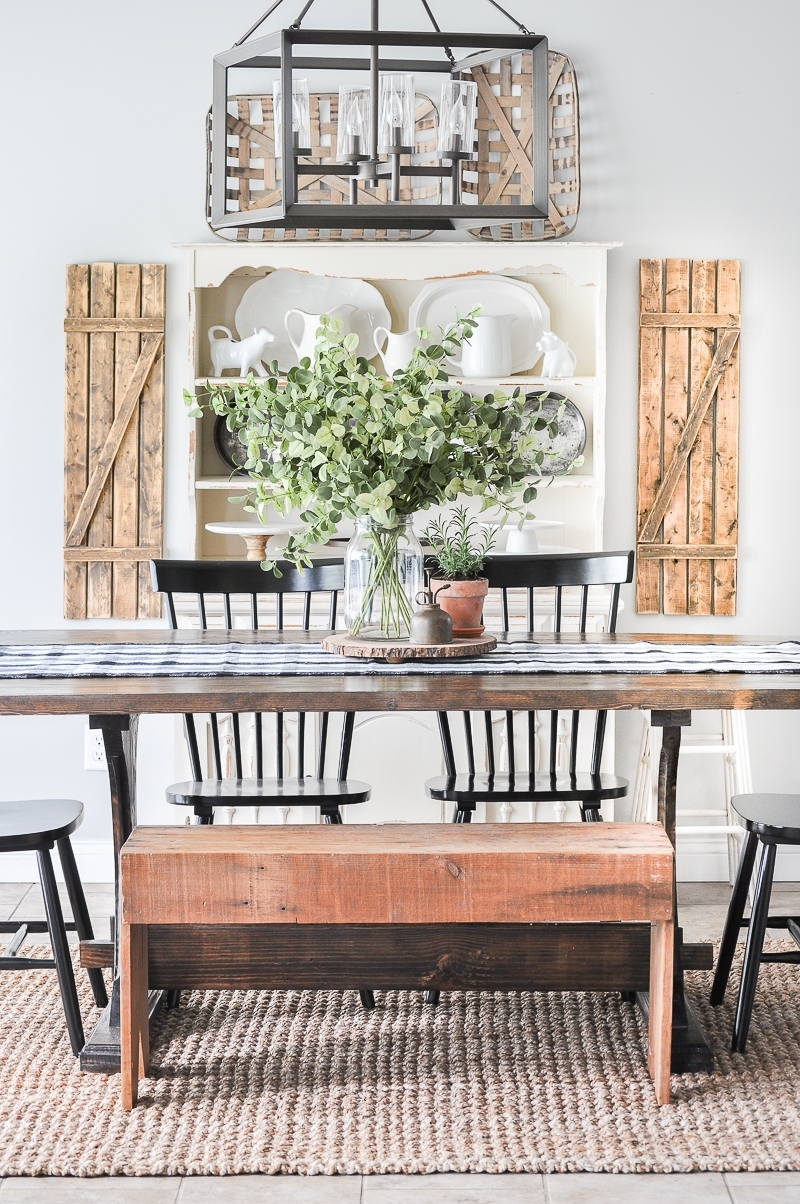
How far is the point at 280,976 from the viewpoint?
2.14 metres

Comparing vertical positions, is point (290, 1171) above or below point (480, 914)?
below

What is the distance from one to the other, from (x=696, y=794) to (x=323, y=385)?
2053 millimetres

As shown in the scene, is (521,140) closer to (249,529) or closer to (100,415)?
(249,529)

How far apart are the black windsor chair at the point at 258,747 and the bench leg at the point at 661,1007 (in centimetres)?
67

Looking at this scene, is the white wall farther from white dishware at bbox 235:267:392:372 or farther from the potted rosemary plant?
the potted rosemary plant

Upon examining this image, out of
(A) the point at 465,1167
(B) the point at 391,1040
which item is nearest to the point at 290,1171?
(A) the point at 465,1167

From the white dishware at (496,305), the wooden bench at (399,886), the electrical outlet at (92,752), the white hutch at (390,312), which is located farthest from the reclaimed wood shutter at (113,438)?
the wooden bench at (399,886)

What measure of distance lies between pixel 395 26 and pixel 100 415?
147 cm

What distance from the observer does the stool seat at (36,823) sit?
2172 millimetres

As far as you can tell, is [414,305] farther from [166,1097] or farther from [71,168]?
[166,1097]

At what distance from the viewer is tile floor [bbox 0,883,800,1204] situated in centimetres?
178

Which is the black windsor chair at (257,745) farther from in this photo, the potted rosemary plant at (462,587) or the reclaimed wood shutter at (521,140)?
the reclaimed wood shutter at (521,140)

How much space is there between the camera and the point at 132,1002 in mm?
1978

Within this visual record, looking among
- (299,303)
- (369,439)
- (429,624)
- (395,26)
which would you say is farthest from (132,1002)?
(395,26)
